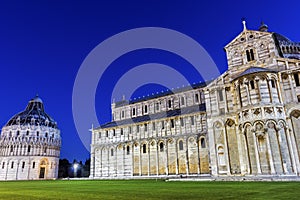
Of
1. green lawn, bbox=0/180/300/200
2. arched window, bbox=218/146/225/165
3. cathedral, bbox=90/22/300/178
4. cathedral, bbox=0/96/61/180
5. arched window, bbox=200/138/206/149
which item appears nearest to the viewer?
green lawn, bbox=0/180/300/200

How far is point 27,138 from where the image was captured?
186 feet

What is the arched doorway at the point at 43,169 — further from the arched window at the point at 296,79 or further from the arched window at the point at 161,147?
the arched window at the point at 296,79

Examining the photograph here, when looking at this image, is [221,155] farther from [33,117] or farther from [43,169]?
[33,117]

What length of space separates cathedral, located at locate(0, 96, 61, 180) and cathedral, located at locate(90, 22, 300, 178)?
35275 mm

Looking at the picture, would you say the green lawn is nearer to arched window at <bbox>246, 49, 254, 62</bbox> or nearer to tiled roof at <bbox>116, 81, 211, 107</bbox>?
arched window at <bbox>246, 49, 254, 62</bbox>

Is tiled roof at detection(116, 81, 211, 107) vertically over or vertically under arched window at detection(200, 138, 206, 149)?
over

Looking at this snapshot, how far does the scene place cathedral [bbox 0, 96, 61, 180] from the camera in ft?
180

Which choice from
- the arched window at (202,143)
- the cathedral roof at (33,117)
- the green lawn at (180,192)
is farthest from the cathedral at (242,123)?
the cathedral roof at (33,117)

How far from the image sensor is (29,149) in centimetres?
5628

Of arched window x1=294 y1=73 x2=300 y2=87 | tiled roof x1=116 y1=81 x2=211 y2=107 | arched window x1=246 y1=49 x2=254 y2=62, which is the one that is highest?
tiled roof x1=116 y1=81 x2=211 y2=107

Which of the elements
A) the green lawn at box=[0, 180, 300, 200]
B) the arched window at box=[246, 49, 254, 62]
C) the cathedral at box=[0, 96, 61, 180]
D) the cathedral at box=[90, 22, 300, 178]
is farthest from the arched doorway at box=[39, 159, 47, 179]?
the arched window at box=[246, 49, 254, 62]

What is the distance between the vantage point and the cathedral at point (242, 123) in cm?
1839

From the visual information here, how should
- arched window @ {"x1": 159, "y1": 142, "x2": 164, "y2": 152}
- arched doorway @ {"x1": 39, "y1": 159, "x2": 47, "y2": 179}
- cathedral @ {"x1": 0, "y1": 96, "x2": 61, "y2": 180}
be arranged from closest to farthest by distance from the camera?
1. arched window @ {"x1": 159, "y1": 142, "x2": 164, "y2": 152}
2. cathedral @ {"x1": 0, "y1": 96, "x2": 61, "y2": 180}
3. arched doorway @ {"x1": 39, "y1": 159, "x2": 47, "y2": 179}

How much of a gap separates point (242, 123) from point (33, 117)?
186 feet
